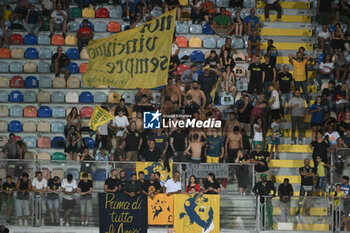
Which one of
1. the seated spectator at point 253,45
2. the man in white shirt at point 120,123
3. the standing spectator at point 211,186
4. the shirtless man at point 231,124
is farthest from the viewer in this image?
the seated spectator at point 253,45

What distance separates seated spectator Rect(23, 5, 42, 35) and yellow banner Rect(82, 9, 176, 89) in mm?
7199

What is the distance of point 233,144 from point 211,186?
2.21m

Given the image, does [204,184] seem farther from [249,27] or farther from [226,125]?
[249,27]

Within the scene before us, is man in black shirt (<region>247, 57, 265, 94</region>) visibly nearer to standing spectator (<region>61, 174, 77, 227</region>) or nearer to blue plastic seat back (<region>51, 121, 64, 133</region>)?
blue plastic seat back (<region>51, 121, 64, 133</region>)

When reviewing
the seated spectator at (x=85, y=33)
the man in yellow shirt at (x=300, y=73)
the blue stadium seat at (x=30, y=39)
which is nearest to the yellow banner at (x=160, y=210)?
the man in yellow shirt at (x=300, y=73)

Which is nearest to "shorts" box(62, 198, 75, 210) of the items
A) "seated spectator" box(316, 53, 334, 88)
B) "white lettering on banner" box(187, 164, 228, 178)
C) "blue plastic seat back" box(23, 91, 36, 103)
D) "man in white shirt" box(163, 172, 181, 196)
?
"man in white shirt" box(163, 172, 181, 196)

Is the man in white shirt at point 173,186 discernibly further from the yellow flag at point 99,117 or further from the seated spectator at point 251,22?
the seated spectator at point 251,22

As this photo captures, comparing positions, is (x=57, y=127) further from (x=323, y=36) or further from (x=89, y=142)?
(x=323, y=36)

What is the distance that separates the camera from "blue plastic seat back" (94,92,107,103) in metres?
22.4

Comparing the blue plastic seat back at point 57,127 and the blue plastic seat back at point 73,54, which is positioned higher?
the blue plastic seat back at point 73,54

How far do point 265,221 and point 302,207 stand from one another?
1.01 m

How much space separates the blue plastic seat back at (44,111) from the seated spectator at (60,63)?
4.21 ft

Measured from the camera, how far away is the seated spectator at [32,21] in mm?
23672

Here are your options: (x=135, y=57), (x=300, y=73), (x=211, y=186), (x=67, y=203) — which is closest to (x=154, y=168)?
(x=211, y=186)
